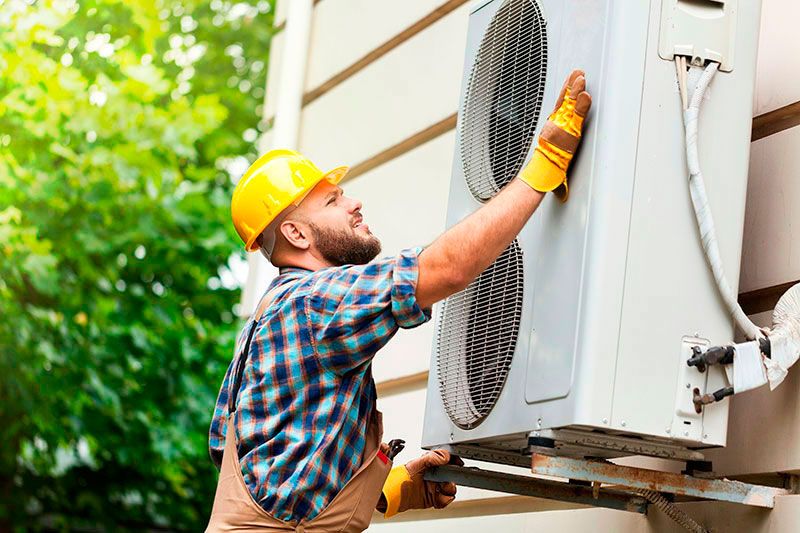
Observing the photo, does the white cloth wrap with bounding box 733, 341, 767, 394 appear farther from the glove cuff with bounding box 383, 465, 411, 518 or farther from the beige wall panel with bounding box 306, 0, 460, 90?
the beige wall panel with bounding box 306, 0, 460, 90

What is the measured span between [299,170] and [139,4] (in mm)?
8559

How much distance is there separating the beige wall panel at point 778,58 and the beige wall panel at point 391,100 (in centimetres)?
141

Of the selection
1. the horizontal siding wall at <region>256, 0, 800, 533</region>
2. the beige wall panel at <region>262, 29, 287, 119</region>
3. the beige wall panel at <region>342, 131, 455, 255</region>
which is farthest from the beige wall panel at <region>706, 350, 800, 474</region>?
the beige wall panel at <region>262, 29, 287, 119</region>

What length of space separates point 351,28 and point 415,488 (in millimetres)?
2564

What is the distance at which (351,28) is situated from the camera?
500cm

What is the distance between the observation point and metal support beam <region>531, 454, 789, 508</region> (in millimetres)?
2271

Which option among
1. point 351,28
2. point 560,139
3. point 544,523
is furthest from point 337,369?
point 351,28

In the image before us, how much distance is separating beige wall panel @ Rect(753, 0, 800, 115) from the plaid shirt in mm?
904

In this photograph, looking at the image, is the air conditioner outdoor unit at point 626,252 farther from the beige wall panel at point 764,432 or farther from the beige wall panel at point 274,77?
the beige wall panel at point 274,77

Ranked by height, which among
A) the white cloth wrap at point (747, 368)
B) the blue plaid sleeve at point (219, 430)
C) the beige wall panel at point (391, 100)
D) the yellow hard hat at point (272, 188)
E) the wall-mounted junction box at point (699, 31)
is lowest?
the blue plaid sleeve at point (219, 430)

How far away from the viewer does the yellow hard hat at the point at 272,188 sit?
119 inches

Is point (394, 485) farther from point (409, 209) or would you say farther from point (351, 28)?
point (351, 28)

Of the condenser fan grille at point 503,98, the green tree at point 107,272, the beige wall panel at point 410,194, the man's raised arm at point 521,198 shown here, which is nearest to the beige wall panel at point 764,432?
the man's raised arm at point 521,198


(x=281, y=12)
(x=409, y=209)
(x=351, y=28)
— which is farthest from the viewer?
(x=281, y=12)
